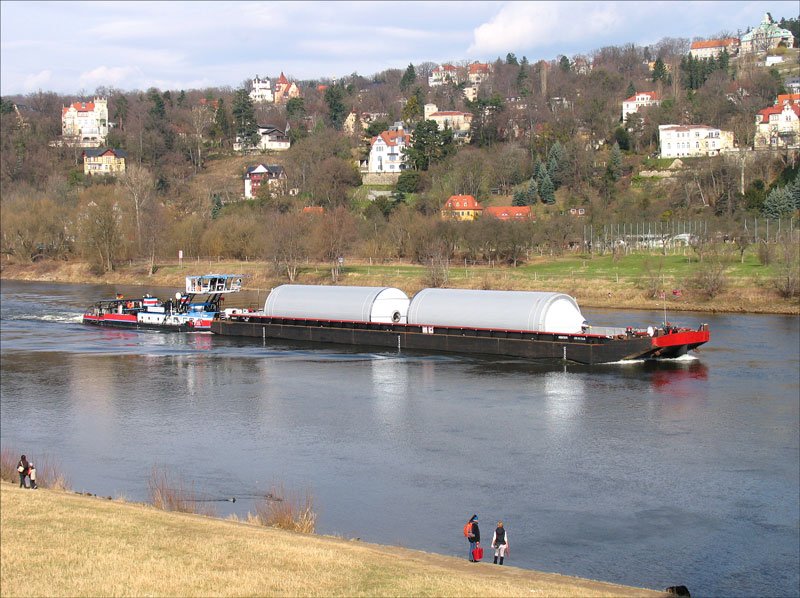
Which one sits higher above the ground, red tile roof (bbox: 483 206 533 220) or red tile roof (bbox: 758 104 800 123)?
red tile roof (bbox: 758 104 800 123)

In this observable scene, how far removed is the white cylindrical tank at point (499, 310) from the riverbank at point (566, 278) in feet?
55.5

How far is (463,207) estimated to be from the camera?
14000 centimetres

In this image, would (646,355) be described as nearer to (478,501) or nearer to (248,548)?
(478,501)

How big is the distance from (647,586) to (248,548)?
30.6 ft

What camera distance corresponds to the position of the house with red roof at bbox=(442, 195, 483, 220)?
137 m

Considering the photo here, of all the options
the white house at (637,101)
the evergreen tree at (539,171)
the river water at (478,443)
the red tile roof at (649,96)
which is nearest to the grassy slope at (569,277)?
the river water at (478,443)

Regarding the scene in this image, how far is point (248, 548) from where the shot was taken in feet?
72.9

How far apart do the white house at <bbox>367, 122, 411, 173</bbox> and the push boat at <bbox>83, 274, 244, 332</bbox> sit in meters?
103

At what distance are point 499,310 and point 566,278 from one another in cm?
3112

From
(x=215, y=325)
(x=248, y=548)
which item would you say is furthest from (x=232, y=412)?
(x=215, y=325)

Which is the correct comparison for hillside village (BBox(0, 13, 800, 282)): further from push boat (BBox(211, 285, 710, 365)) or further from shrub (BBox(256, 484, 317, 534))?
shrub (BBox(256, 484, 317, 534))

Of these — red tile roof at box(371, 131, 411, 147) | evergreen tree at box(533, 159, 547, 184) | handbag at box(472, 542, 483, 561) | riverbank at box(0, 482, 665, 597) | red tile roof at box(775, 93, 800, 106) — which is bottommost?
handbag at box(472, 542, 483, 561)

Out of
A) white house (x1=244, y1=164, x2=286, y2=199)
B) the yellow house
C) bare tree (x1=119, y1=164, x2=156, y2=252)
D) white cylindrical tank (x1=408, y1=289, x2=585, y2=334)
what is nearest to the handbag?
white cylindrical tank (x1=408, y1=289, x2=585, y2=334)

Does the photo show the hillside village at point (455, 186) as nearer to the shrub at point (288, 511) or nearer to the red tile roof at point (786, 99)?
the red tile roof at point (786, 99)
